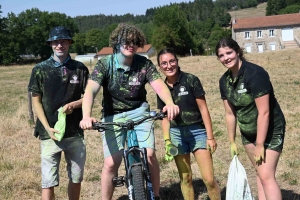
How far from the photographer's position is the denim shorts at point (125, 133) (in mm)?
4102

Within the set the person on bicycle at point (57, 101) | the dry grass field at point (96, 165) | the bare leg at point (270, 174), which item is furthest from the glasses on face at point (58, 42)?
the bare leg at point (270, 174)

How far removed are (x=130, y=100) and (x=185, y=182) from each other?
3.94 ft

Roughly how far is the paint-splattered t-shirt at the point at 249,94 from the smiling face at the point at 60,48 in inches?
69.1

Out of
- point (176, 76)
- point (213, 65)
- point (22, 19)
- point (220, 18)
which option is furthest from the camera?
point (220, 18)

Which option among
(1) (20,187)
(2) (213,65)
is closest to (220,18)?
(2) (213,65)

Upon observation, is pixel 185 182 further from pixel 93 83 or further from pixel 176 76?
pixel 93 83

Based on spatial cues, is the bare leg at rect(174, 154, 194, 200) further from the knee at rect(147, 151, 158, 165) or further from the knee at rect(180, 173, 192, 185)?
the knee at rect(147, 151, 158, 165)

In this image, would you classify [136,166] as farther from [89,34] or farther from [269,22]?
[89,34]

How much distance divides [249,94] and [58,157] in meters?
2.22

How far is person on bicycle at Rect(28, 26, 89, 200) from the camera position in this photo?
14.1ft

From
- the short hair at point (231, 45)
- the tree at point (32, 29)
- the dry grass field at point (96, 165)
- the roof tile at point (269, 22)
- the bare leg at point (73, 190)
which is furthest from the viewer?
the tree at point (32, 29)

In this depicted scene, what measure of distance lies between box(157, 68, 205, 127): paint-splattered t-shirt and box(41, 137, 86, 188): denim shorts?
46.9 inches

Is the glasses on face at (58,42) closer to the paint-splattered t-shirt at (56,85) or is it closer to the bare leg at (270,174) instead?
the paint-splattered t-shirt at (56,85)

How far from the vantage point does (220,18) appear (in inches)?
5546
